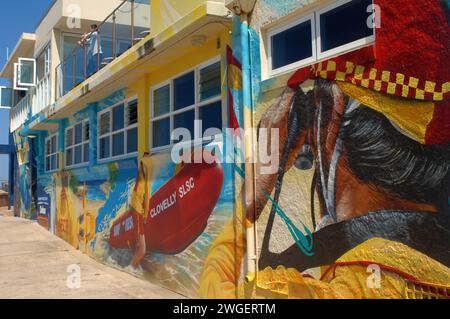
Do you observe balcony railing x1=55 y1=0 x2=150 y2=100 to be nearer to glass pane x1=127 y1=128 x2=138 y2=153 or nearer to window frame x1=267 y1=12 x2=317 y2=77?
glass pane x1=127 y1=128 x2=138 y2=153

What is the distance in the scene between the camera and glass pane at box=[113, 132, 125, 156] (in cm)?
922

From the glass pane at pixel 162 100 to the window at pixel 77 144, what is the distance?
13.8 feet

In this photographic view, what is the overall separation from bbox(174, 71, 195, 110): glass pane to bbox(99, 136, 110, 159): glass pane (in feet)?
11.1

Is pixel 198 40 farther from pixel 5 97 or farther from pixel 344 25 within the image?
pixel 5 97

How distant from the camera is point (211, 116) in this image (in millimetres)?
6254

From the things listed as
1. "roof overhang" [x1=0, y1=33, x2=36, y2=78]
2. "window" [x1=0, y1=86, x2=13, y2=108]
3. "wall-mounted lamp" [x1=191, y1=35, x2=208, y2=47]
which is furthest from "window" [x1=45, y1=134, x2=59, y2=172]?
"wall-mounted lamp" [x1=191, y1=35, x2=208, y2=47]

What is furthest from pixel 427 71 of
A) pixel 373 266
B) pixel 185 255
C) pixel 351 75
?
pixel 185 255

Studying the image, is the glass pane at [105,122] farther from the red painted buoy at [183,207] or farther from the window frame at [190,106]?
the red painted buoy at [183,207]

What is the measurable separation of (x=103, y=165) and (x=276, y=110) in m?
5.92

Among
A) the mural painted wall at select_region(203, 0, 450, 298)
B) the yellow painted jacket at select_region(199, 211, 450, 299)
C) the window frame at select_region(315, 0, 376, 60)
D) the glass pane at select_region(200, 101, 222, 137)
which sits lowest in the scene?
the yellow painted jacket at select_region(199, 211, 450, 299)

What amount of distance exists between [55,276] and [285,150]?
5815 millimetres

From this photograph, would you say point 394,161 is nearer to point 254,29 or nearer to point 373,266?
point 373,266

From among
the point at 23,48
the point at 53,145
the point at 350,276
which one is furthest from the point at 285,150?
the point at 23,48

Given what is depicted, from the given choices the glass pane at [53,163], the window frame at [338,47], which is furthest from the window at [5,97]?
the window frame at [338,47]
